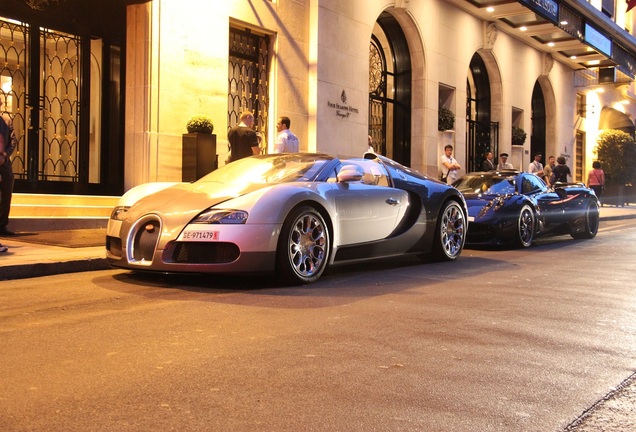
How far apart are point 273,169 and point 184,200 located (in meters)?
1.18

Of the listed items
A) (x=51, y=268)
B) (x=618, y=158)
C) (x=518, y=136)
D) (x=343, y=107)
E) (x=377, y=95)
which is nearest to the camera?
(x=51, y=268)

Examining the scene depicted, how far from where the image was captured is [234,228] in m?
6.16

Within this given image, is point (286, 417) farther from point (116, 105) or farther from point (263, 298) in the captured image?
point (116, 105)

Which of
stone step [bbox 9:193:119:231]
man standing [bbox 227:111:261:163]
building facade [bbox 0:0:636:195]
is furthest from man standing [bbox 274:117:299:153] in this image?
stone step [bbox 9:193:119:231]

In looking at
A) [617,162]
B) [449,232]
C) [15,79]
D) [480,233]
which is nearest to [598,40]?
[617,162]

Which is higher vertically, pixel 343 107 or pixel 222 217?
pixel 343 107

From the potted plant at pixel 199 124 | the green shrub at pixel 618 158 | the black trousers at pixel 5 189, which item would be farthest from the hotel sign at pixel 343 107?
the green shrub at pixel 618 158

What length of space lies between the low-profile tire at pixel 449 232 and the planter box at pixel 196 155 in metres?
5.54

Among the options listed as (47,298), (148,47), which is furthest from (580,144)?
(47,298)

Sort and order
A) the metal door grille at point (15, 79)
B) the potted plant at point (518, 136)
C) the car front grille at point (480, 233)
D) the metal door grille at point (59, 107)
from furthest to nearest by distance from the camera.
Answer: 1. the potted plant at point (518, 136)
2. the metal door grille at point (59, 107)
3. the metal door grille at point (15, 79)
4. the car front grille at point (480, 233)

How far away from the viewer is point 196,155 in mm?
13078

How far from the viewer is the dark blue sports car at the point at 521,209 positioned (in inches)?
Result: 428

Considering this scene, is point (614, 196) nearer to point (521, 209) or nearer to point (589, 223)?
point (589, 223)

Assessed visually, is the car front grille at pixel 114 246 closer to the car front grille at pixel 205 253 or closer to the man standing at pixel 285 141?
the car front grille at pixel 205 253
